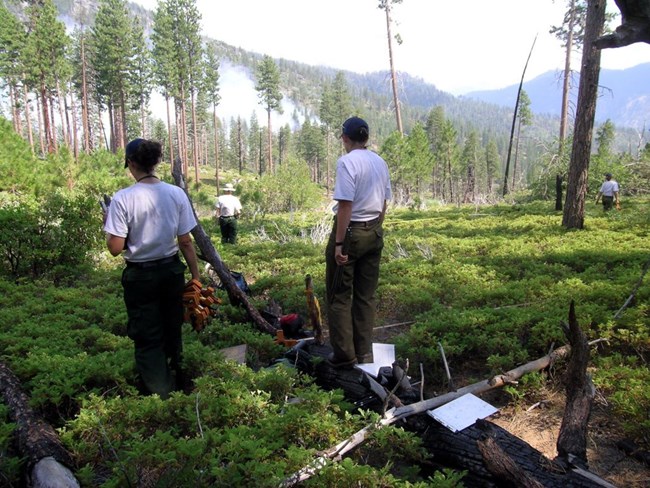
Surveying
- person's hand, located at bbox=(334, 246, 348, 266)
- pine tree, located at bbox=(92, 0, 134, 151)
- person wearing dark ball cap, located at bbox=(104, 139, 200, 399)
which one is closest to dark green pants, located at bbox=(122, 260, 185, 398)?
person wearing dark ball cap, located at bbox=(104, 139, 200, 399)

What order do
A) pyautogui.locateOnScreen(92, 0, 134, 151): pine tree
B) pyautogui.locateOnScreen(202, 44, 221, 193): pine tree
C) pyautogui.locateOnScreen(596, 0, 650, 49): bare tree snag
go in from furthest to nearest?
pyautogui.locateOnScreen(202, 44, 221, 193): pine tree, pyautogui.locateOnScreen(92, 0, 134, 151): pine tree, pyautogui.locateOnScreen(596, 0, 650, 49): bare tree snag

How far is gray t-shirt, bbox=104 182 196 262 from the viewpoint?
3.34 metres

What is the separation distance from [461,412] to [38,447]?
109 inches

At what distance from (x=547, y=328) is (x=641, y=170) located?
2123 centimetres

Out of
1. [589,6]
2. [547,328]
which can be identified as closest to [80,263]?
[547,328]

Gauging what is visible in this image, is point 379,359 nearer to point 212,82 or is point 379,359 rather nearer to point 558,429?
point 558,429

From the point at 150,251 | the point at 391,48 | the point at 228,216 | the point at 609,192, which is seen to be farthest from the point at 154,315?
the point at 391,48

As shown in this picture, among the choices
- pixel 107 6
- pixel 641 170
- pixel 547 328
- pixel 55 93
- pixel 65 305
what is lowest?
pixel 65 305

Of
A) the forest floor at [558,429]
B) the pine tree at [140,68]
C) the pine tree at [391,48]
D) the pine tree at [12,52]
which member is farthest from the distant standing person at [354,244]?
the pine tree at [140,68]

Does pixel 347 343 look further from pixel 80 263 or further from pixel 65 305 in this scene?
pixel 80 263

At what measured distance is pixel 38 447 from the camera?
2.61 m

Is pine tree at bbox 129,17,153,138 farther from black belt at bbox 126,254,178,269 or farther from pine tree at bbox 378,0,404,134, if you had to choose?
→ black belt at bbox 126,254,178,269

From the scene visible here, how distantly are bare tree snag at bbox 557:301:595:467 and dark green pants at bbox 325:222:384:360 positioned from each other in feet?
5.45

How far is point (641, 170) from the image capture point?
20641 mm
